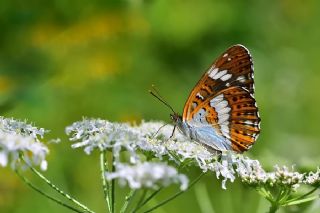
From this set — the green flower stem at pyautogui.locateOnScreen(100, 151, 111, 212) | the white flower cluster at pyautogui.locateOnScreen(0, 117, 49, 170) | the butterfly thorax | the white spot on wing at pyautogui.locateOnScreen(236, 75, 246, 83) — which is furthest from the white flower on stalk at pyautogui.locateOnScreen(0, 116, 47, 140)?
the white spot on wing at pyautogui.locateOnScreen(236, 75, 246, 83)

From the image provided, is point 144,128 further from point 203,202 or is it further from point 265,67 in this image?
point 265,67

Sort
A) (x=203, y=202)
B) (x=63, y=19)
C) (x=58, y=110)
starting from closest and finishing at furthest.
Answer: (x=203, y=202) < (x=58, y=110) < (x=63, y=19)

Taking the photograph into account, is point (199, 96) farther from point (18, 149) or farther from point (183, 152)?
point (18, 149)

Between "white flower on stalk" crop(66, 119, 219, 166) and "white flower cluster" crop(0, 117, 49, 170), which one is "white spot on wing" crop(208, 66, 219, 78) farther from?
"white flower cluster" crop(0, 117, 49, 170)

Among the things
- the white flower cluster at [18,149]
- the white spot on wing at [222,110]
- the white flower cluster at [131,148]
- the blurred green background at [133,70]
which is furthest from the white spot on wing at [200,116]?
the white flower cluster at [18,149]

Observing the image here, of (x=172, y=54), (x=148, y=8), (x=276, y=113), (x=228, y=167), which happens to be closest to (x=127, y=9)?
(x=148, y=8)

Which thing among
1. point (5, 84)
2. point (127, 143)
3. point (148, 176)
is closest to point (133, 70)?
point (5, 84)
